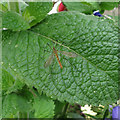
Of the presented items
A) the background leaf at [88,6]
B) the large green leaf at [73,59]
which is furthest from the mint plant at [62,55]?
the background leaf at [88,6]

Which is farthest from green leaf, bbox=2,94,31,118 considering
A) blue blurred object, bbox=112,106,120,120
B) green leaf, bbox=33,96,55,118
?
blue blurred object, bbox=112,106,120,120

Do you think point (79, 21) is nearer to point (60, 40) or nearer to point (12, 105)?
point (60, 40)

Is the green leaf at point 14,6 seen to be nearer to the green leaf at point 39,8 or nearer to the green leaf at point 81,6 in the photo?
the green leaf at point 39,8

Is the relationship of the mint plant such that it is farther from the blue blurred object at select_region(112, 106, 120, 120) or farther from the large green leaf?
the blue blurred object at select_region(112, 106, 120, 120)

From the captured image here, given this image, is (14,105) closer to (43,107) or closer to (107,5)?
(43,107)

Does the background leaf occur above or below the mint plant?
above

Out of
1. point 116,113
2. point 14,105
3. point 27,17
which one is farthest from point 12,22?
point 116,113
